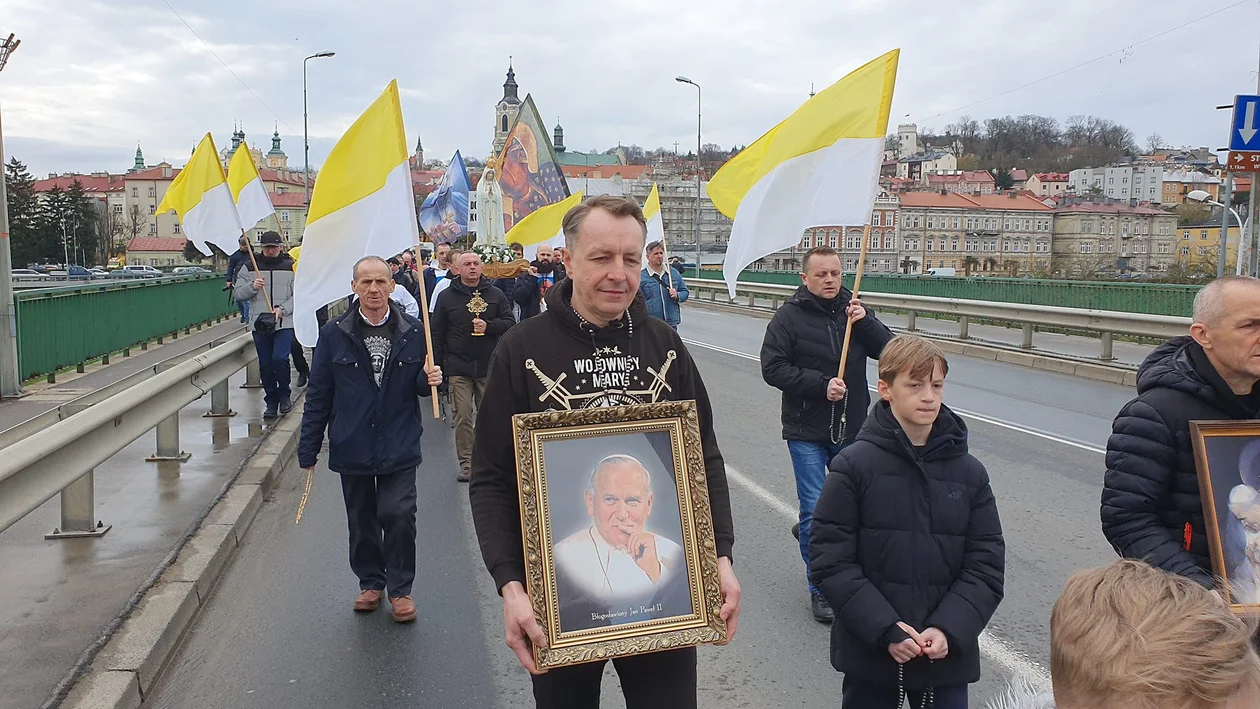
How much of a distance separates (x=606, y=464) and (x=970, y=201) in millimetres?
94368

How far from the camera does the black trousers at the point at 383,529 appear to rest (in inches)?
209

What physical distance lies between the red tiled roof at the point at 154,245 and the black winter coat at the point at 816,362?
4282 inches

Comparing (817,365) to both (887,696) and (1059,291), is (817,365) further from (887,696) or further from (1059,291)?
(1059,291)

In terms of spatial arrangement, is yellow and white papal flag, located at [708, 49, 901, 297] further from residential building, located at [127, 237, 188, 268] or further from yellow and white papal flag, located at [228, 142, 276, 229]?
residential building, located at [127, 237, 188, 268]

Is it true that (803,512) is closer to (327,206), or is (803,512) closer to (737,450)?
(327,206)

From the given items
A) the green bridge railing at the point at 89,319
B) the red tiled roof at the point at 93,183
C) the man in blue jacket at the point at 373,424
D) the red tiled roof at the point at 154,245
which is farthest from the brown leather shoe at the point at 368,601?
the red tiled roof at the point at 93,183

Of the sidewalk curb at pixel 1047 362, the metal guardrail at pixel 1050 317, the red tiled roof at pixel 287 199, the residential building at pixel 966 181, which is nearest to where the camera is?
the metal guardrail at pixel 1050 317

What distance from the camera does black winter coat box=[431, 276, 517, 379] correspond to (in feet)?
29.1

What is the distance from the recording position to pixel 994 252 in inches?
3531

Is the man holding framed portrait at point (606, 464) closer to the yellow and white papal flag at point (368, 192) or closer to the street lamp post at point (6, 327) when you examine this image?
the yellow and white papal flag at point (368, 192)

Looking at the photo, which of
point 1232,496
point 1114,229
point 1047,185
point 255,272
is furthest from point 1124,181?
point 1232,496

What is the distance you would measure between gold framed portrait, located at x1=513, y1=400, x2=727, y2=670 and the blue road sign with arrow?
12150 mm

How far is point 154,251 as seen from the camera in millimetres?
103500

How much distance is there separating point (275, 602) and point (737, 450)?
512 cm
